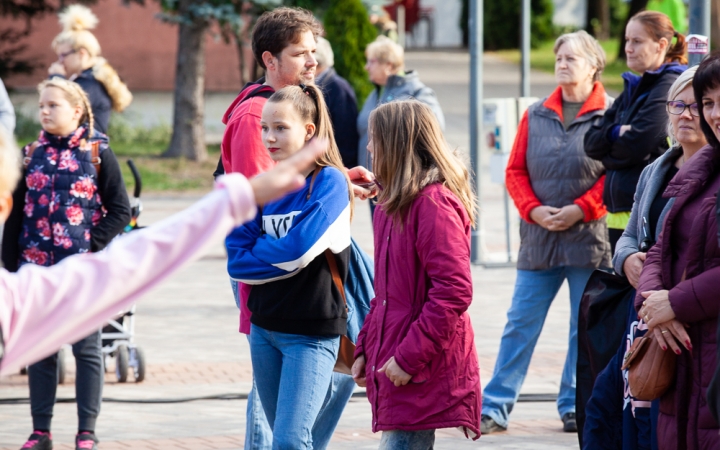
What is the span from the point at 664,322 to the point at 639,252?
2.59 feet

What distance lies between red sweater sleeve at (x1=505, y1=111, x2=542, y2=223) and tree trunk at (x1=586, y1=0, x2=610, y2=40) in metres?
36.3

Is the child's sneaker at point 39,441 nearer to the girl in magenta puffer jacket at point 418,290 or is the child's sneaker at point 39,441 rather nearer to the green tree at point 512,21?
the girl in magenta puffer jacket at point 418,290

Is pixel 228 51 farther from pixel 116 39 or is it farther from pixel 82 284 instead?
pixel 82 284

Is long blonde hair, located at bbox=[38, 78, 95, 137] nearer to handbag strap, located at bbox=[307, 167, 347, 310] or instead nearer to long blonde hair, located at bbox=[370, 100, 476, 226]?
handbag strap, located at bbox=[307, 167, 347, 310]

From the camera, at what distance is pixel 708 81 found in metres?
3.36

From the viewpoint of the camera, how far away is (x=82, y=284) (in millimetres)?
2219

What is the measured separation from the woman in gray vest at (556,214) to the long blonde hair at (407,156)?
6.71 ft

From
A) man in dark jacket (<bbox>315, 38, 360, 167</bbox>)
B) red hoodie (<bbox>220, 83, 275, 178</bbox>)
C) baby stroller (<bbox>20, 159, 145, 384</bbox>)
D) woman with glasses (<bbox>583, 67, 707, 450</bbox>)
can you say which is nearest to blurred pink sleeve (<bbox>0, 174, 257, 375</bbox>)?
red hoodie (<bbox>220, 83, 275, 178</bbox>)

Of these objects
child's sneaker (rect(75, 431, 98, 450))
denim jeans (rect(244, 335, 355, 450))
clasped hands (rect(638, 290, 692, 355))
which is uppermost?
clasped hands (rect(638, 290, 692, 355))

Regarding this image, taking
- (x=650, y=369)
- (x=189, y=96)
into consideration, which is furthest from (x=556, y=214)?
(x=189, y=96)

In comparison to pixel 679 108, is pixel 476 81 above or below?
below

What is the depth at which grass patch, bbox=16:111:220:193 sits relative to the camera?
19109 mm

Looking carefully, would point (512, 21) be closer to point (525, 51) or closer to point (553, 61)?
point (553, 61)

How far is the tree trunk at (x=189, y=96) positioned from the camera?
21062mm
